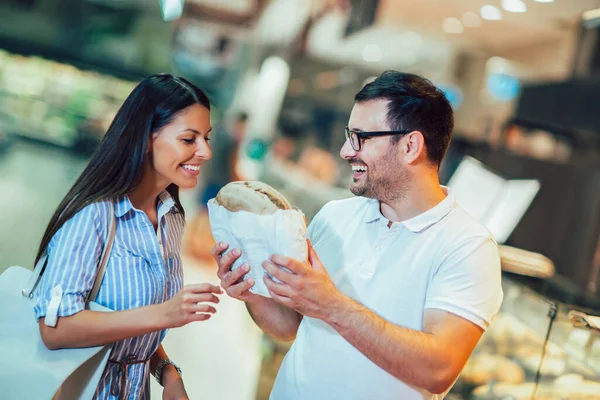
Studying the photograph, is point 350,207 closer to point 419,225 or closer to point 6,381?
point 419,225

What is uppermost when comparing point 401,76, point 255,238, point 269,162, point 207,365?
point 401,76

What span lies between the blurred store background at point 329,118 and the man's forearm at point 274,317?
39.9 inches

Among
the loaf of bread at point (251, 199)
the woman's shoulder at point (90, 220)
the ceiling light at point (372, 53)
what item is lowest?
the woman's shoulder at point (90, 220)

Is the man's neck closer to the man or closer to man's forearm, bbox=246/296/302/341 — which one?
the man

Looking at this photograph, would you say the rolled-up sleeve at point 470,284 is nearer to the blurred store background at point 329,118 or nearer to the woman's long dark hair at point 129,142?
the blurred store background at point 329,118

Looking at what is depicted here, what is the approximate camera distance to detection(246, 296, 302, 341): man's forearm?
1808 millimetres

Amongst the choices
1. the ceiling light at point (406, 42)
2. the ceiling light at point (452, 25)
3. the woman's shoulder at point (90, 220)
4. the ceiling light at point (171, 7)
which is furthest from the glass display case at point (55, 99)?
the woman's shoulder at point (90, 220)

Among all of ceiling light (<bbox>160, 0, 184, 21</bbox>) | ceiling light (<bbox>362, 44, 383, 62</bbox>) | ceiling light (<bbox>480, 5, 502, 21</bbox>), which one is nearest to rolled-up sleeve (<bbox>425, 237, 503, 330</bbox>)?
ceiling light (<bbox>160, 0, 184, 21</bbox>)

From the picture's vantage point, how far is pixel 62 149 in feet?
39.0

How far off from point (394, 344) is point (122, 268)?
0.74m

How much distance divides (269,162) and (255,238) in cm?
709

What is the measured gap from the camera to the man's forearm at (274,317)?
1808 mm

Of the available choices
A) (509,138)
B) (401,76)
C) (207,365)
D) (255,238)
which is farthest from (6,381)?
(509,138)

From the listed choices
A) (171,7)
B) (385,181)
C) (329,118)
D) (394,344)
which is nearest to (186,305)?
(394,344)
